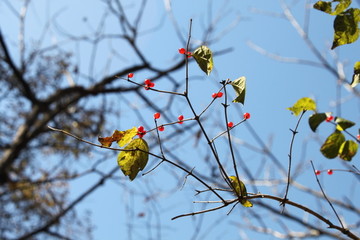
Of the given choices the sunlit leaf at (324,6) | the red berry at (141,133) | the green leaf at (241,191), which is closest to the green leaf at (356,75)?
the sunlit leaf at (324,6)

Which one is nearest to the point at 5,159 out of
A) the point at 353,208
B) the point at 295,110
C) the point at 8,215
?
the point at 8,215

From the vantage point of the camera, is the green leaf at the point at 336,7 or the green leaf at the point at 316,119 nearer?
the green leaf at the point at 316,119

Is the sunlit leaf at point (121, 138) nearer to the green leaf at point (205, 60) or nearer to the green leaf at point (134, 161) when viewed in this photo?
the green leaf at point (134, 161)

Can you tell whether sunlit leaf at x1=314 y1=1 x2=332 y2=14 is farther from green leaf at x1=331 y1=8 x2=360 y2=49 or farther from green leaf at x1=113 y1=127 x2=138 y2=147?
green leaf at x1=113 y1=127 x2=138 y2=147

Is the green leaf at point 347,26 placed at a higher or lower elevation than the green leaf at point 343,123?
higher

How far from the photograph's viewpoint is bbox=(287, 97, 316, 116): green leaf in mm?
1081

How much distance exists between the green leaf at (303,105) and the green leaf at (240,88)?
0.20m

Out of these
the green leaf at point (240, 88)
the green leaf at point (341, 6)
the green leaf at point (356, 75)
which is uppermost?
the green leaf at point (341, 6)

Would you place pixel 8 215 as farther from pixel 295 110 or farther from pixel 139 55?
pixel 295 110

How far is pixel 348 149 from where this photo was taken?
106 cm

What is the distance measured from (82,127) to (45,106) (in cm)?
90

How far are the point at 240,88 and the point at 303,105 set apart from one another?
238 mm

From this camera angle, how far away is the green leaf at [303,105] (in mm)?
1081

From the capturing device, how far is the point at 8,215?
6723 millimetres
